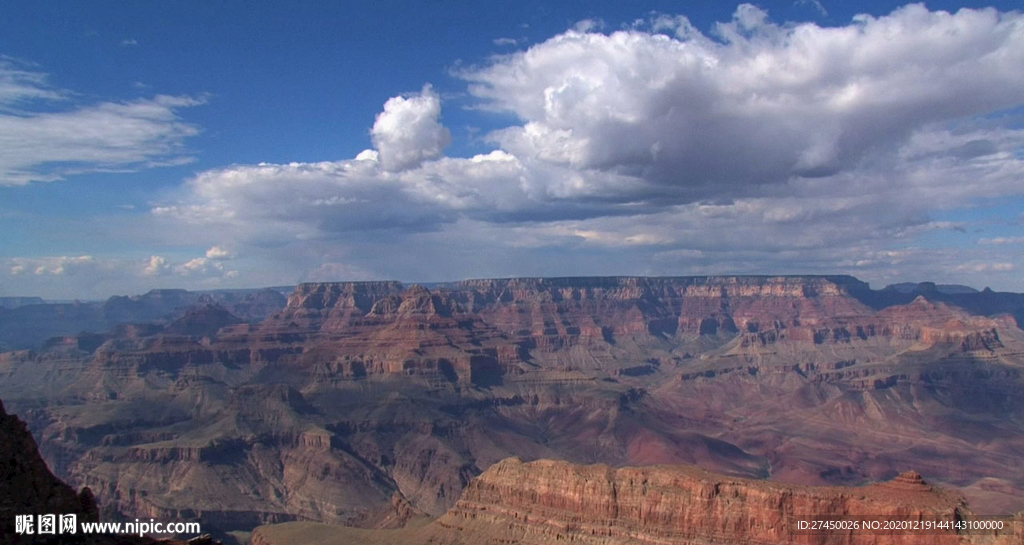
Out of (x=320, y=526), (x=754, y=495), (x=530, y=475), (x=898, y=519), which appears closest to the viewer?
(x=898, y=519)

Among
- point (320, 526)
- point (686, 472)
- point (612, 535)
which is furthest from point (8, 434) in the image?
point (320, 526)

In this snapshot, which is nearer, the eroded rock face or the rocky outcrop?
the rocky outcrop

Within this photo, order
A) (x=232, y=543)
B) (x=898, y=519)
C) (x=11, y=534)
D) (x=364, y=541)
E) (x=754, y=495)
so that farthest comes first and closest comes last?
(x=232, y=543), (x=364, y=541), (x=754, y=495), (x=898, y=519), (x=11, y=534)

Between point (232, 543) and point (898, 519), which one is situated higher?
point (898, 519)

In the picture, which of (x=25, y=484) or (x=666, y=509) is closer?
(x=25, y=484)

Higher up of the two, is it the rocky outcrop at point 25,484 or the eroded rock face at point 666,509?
the rocky outcrop at point 25,484

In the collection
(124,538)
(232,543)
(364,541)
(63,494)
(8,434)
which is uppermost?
(8,434)

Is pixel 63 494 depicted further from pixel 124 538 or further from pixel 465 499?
pixel 465 499

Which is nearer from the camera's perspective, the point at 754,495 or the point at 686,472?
the point at 754,495

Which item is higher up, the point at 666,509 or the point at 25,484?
the point at 25,484

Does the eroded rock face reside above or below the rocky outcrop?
below

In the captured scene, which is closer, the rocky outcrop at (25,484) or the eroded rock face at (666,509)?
the rocky outcrop at (25,484)
